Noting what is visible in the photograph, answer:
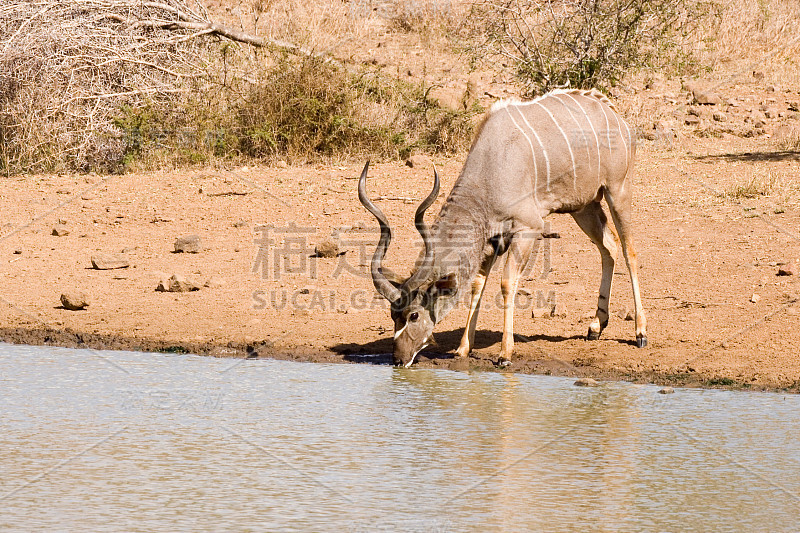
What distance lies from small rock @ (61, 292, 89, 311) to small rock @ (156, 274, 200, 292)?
2.20 feet

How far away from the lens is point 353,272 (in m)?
9.37

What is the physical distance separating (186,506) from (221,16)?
14.4 metres

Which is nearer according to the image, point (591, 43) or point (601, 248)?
point (601, 248)

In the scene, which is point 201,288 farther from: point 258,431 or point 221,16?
point 221,16

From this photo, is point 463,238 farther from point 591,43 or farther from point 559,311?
point 591,43

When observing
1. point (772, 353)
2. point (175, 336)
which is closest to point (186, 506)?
point (175, 336)

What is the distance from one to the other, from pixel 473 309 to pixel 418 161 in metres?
5.49

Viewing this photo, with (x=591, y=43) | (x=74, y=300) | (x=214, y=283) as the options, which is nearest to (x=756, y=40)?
(x=591, y=43)

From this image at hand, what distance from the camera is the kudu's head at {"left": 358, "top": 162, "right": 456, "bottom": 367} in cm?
712

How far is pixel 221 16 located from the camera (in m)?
17.8

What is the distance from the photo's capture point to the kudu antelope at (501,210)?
283 inches

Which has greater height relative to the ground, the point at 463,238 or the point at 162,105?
the point at 162,105

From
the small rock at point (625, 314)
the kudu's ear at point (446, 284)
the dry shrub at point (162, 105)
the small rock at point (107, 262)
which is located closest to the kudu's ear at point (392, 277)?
the kudu's ear at point (446, 284)

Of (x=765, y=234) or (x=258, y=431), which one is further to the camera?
(x=765, y=234)
